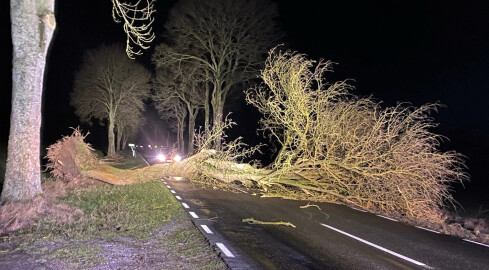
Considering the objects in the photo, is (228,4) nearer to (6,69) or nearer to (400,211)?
(400,211)

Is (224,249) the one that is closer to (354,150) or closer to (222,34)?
(354,150)

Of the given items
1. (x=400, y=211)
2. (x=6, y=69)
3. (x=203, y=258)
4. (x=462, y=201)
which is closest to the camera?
(x=203, y=258)

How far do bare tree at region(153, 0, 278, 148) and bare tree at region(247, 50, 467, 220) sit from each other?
11.0 meters

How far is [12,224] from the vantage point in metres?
6.91

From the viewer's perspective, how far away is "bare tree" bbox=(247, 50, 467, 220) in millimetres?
11648

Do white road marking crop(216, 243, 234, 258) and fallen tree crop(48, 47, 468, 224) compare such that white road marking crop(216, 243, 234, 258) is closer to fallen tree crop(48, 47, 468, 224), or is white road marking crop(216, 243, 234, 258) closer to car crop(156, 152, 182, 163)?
fallen tree crop(48, 47, 468, 224)

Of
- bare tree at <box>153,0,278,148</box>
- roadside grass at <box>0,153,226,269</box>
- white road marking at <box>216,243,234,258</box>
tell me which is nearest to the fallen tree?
roadside grass at <box>0,153,226,269</box>

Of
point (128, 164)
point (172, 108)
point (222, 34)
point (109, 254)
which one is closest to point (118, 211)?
point (109, 254)

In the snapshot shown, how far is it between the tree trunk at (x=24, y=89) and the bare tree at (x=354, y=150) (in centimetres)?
776

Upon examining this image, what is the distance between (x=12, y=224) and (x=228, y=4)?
20.7 m

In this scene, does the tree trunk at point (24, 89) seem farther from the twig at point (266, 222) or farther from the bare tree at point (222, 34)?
the bare tree at point (222, 34)

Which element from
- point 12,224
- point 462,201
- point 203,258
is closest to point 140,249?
point 203,258

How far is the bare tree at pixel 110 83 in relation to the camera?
Answer: 37.1 m

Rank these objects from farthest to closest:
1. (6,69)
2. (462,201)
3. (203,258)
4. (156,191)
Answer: (6,69) < (462,201) < (156,191) < (203,258)
